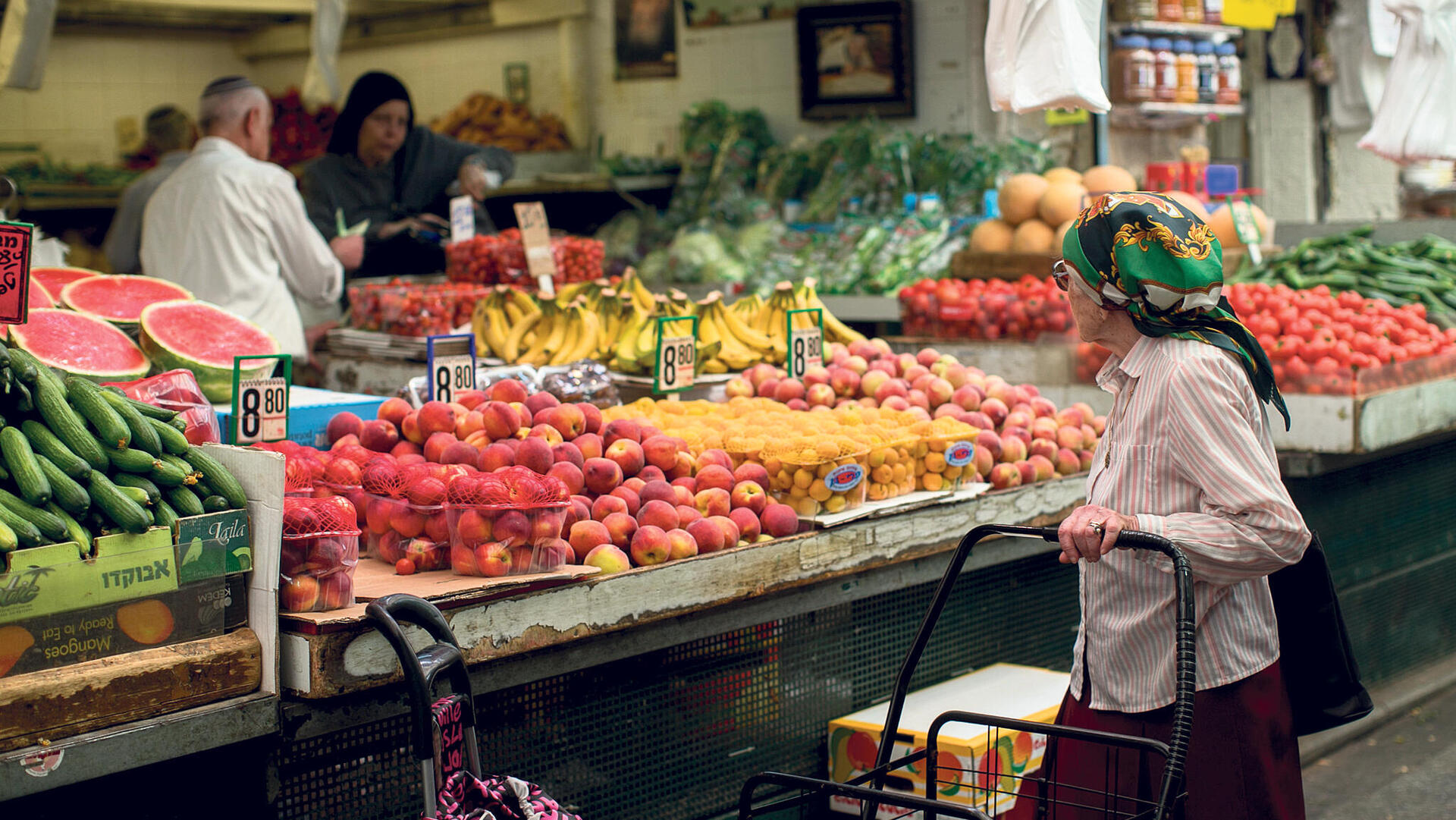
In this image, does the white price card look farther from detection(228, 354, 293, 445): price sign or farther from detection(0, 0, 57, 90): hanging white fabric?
detection(0, 0, 57, 90): hanging white fabric

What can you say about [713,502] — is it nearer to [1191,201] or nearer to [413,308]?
[413,308]

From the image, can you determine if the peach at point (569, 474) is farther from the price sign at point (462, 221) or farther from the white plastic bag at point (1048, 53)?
the price sign at point (462, 221)

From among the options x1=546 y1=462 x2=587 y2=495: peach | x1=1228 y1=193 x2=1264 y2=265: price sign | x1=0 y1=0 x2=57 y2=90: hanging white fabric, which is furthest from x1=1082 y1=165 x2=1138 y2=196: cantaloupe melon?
x1=0 y1=0 x2=57 y2=90: hanging white fabric

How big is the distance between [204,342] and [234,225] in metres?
1.64

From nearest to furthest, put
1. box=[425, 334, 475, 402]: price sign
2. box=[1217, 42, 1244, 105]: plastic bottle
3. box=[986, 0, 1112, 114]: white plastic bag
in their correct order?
box=[425, 334, 475, 402]: price sign → box=[986, 0, 1112, 114]: white plastic bag → box=[1217, 42, 1244, 105]: plastic bottle

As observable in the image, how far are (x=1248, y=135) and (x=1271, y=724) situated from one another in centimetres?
880

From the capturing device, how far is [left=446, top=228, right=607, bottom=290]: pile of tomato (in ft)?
20.0

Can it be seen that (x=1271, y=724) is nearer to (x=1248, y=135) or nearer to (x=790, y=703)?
(x=790, y=703)

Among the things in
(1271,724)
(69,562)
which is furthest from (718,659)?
(69,562)

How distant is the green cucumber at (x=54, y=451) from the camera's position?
2217 mm

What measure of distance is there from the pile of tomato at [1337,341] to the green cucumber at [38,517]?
154 inches

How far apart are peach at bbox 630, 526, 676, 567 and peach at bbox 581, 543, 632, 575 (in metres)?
0.05

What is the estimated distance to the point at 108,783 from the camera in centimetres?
230

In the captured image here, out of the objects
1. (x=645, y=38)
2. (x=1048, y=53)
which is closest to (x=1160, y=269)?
(x=1048, y=53)
